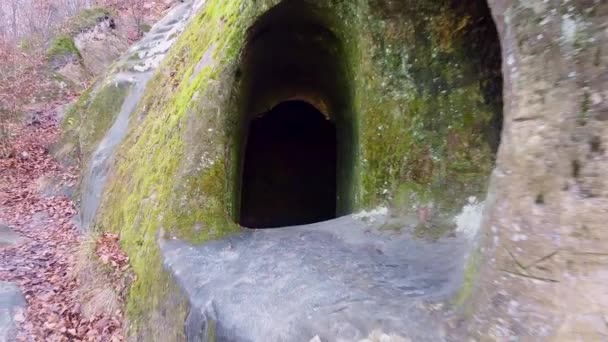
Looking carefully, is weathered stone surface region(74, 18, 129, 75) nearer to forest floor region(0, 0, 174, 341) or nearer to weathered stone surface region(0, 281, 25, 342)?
forest floor region(0, 0, 174, 341)

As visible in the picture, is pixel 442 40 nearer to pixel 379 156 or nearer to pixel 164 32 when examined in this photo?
pixel 379 156

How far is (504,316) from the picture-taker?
233 centimetres

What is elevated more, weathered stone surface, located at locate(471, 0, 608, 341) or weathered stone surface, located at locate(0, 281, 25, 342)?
weathered stone surface, located at locate(471, 0, 608, 341)

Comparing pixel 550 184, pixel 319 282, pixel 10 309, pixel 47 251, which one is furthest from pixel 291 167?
pixel 550 184

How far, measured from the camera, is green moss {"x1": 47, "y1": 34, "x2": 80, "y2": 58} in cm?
1543

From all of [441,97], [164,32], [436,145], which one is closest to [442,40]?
[441,97]

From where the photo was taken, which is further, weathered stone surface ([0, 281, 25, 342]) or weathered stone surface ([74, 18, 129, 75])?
weathered stone surface ([74, 18, 129, 75])

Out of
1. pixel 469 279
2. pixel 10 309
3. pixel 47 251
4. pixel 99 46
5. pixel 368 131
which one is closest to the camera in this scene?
pixel 469 279

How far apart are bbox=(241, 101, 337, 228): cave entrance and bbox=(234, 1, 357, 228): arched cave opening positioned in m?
0.02

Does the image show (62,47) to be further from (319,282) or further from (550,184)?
(550,184)

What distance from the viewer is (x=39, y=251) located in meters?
7.23

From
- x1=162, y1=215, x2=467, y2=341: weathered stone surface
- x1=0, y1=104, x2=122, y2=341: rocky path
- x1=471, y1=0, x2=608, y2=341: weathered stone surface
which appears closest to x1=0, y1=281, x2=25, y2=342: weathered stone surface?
x1=0, y1=104, x2=122, y2=341: rocky path

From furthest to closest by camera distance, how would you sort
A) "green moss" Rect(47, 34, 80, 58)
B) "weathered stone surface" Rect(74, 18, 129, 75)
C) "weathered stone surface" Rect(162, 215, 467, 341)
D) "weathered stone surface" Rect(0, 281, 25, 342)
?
"weathered stone surface" Rect(74, 18, 129, 75) < "green moss" Rect(47, 34, 80, 58) < "weathered stone surface" Rect(0, 281, 25, 342) < "weathered stone surface" Rect(162, 215, 467, 341)

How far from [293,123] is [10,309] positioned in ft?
22.2
